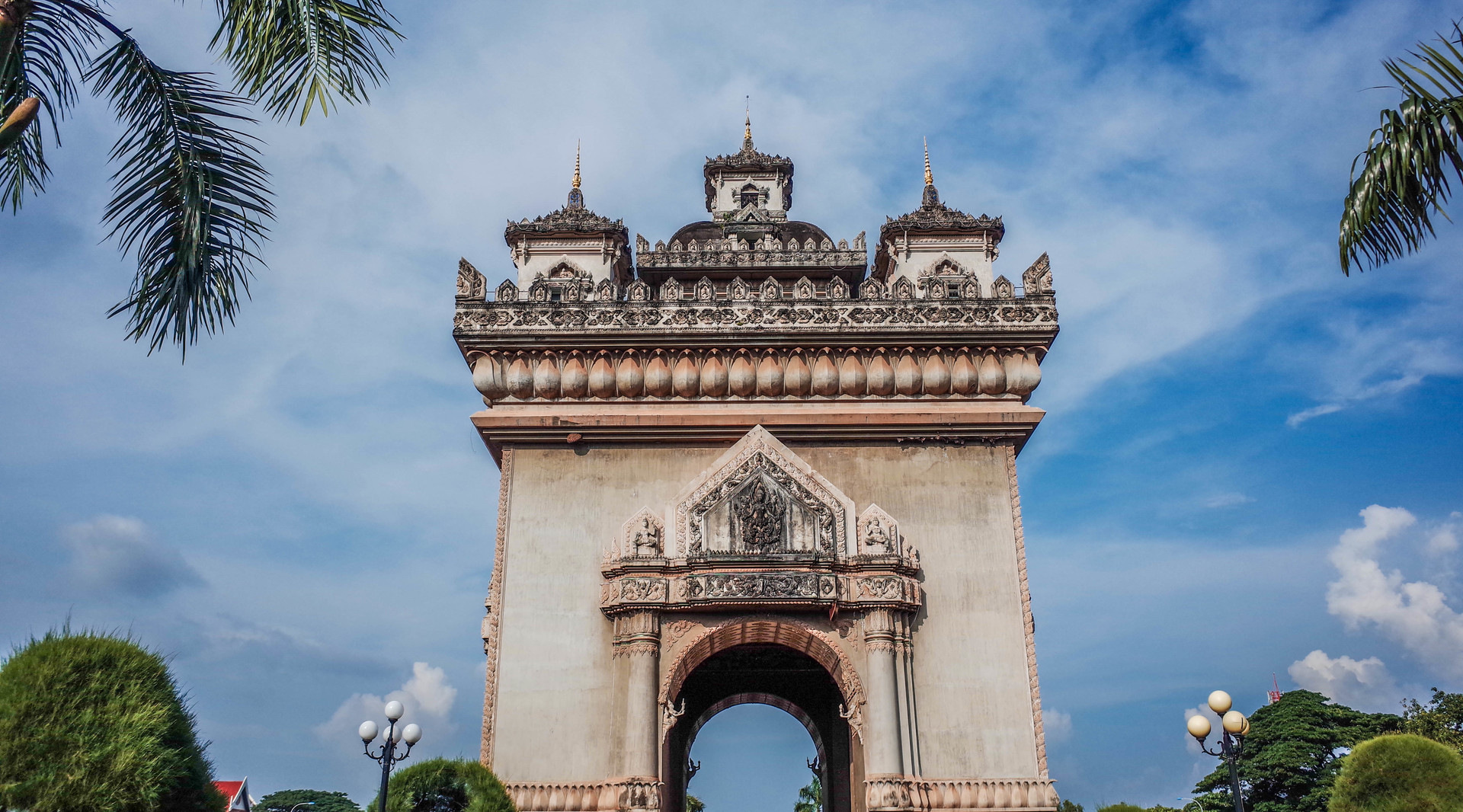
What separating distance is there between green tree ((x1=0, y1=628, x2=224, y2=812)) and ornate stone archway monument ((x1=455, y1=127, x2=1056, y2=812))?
6.78 meters

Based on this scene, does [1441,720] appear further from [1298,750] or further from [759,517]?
[759,517]

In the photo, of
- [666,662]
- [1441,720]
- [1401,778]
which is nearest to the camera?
[1401,778]

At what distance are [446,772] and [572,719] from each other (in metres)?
3.04

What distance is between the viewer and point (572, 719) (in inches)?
587

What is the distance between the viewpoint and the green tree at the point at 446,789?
11703 mm

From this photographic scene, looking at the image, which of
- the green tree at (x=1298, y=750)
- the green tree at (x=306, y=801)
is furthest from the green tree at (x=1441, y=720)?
the green tree at (x=306, y=801)

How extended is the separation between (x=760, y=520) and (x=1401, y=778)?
26.5ft

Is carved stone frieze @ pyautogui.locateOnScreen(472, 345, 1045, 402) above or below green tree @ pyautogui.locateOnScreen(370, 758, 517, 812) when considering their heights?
above

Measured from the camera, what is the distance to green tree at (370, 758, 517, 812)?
11703mm

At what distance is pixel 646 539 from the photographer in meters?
15.5

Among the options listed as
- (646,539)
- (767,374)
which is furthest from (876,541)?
(646,539)

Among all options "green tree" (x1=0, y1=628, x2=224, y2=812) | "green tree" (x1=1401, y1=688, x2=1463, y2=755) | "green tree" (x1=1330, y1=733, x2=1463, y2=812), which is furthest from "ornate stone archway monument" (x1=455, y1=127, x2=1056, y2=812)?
"green tree" (x1=1401, y1=688, x2=1463, y2=755)

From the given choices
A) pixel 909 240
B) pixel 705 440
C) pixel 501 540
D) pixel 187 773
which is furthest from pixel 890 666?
pixel 187 773

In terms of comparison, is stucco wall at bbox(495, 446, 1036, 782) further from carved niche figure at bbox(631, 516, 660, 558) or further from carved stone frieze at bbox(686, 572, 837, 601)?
carved stone frieze at bbox(686, 572, 837, 601)
